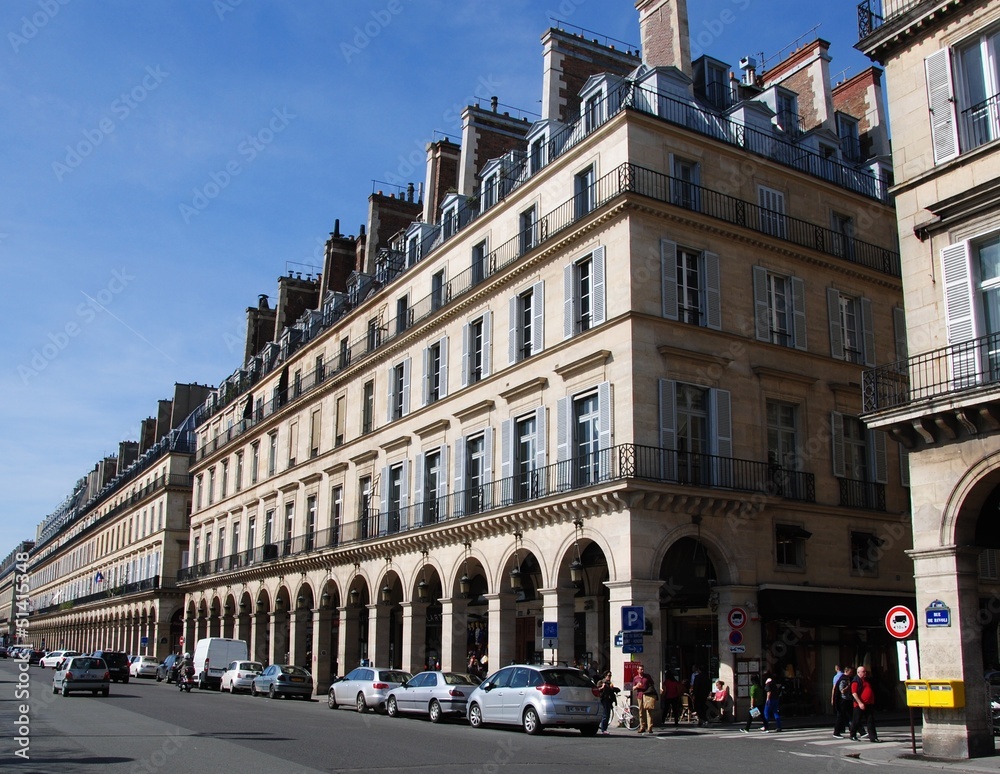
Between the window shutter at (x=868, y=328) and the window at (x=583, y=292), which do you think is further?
the window shutter at (x=868, y=328)

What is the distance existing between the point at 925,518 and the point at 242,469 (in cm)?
4340

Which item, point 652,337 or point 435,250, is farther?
point 435,250

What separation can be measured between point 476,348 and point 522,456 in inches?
197

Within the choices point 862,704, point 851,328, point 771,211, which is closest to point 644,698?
point 862,704

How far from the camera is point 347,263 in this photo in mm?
51062

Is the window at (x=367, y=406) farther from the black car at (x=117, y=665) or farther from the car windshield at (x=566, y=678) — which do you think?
the car windshield at (x=566, y=678)

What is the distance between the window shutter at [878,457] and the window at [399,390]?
1591 centimetres

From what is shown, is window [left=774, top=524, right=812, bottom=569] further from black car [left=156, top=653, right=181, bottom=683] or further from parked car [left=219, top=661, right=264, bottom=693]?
black car [left=156, top=653, right=181, bottom=683]

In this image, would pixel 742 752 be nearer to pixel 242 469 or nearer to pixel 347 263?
pixel 347 263

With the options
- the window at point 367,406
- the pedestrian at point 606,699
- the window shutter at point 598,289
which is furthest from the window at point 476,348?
the pedestrian at point 606,699

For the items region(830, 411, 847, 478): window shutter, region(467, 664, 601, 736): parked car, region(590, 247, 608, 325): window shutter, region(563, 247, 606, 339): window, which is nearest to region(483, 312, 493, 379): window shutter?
region(563, 247, 606, 339): window

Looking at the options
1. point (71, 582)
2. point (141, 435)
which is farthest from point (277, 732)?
point (71, 582)

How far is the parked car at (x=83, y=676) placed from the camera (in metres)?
31.6

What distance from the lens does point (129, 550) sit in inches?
3098
